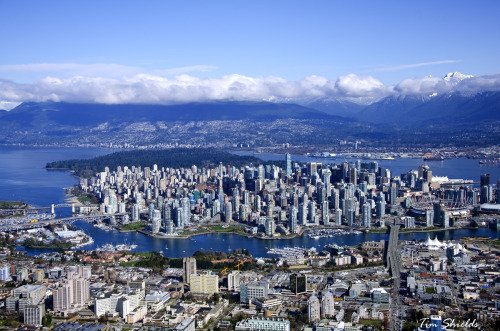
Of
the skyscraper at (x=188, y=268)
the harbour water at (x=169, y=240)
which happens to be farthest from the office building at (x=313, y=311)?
the harbour water at (x=169, y=240)

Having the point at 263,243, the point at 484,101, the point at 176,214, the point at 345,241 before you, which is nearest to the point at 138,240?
the point at 176,214

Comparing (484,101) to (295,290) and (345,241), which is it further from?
(295,290)

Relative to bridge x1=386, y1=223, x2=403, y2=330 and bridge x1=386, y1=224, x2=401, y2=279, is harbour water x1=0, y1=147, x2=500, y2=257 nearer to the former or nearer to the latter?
bridge x1=386, y1=224, x2=401, y2=279

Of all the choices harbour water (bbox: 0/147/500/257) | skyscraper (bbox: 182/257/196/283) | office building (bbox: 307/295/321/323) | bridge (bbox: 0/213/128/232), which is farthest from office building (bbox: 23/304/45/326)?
bridge (bbox: 0/213/128/232)

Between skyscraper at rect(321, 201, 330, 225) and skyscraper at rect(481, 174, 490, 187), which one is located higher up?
skyscraper at rect(481, 174, 490, 187)

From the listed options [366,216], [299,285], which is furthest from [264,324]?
[366,216]

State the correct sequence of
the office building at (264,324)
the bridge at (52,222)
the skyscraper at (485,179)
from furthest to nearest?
1. the skyscraper at (485,179)
2. the bridge at (52,222)
3. the office building at (264,324)

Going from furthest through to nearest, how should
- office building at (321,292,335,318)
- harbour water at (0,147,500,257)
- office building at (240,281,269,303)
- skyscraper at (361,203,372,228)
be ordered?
skyscraper at (361,203,372,228) < harbour water at (0,147,500,257) < office building at (240,281,269,303) < office building at (321,292,335,318)

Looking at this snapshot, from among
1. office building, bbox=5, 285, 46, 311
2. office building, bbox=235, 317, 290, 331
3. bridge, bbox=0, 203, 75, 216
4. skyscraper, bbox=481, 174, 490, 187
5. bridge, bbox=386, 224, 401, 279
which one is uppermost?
skyscraper, bbox=481, 174, 490, 187

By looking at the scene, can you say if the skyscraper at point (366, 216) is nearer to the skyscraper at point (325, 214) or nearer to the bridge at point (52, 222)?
the skyscraper at point (325, 214)
